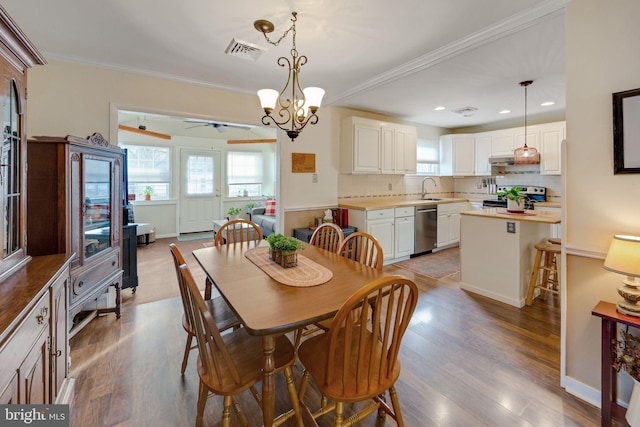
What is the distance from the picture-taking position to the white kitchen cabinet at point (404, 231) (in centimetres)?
449

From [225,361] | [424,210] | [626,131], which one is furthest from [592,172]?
[424,210]

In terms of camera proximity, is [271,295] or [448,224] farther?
[448,224]

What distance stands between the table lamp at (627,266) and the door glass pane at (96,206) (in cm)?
347

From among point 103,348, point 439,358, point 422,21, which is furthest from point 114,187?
point 439,358

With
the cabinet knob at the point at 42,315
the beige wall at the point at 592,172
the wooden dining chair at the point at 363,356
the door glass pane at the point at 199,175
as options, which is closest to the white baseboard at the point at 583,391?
the beige wall at the point at 592,172

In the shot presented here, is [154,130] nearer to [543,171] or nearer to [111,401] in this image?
[111,401]

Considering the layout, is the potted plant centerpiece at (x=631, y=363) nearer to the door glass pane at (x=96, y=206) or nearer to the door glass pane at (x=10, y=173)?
the door glass pane at (x=10, y=173)

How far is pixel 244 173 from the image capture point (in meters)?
7.70

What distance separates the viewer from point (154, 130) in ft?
21.3

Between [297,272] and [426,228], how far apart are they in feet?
12.0

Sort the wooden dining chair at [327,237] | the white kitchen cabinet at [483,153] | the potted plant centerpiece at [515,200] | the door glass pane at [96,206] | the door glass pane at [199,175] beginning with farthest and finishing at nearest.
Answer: the door glass pane at [199,175] < the white kitchen cabinet at [483,153] < the potted plant centerpiece at [515,200] < the wooden dining chair at [327,237] < the door glass pane at [96,206]

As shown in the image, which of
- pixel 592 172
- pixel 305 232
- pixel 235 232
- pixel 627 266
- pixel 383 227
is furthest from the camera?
pixel 383 227

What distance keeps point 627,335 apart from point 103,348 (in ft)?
11.2

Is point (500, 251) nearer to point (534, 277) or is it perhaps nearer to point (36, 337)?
point (534, 277)
